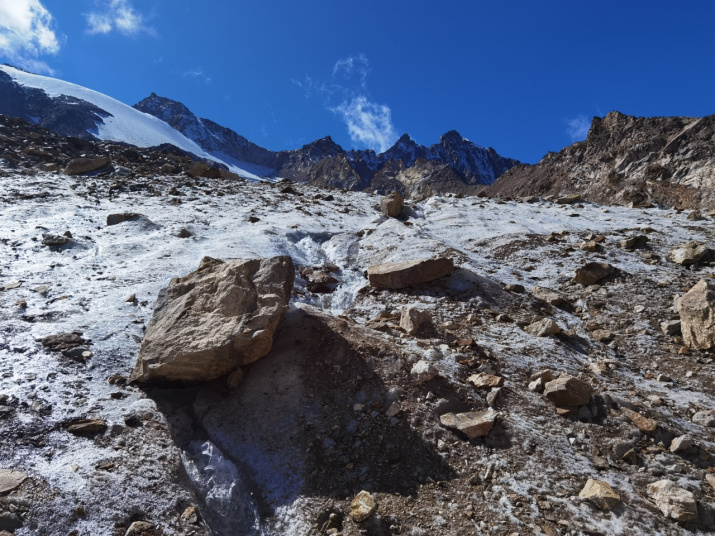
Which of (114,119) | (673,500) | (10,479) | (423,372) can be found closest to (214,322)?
(10,479)

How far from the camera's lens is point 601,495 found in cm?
348

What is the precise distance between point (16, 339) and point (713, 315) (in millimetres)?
10122

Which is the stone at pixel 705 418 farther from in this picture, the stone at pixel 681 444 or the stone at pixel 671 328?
the stone at pixel 671 328

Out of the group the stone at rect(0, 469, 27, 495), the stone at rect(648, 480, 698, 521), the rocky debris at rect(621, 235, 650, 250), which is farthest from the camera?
the rocky debris at rect(621, 235, 650, 250)

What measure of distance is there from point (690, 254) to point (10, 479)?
11.5 metres

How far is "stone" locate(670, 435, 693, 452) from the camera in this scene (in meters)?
3.99

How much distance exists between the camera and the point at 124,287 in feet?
25.1

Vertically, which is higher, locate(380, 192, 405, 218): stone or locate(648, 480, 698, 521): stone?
locate(380, 192, 405, 218): stone

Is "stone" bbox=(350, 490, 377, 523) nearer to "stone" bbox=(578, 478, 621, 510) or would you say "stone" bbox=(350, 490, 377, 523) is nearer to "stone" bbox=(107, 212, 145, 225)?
"stone" bbox=(578, 478, 621, 510)

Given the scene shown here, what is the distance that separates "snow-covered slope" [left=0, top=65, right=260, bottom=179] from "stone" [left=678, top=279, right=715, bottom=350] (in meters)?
109

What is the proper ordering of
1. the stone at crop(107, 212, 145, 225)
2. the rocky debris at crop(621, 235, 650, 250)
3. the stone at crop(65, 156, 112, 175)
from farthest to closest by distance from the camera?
1. the stone at crop(65, 156, 112, 175)
2. the stone at crop(107, 212, 145, 225)
3. the rocky debris at crop(621, 235, 650, 250)

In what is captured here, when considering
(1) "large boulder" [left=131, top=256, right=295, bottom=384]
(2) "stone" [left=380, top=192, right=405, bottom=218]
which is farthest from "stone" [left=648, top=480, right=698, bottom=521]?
(2) "stone" [left=380, top=192, right=405, bottom=218]

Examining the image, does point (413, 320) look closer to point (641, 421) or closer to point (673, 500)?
point (641, 421)

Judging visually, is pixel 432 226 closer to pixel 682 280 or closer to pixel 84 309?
pixel 682 280
